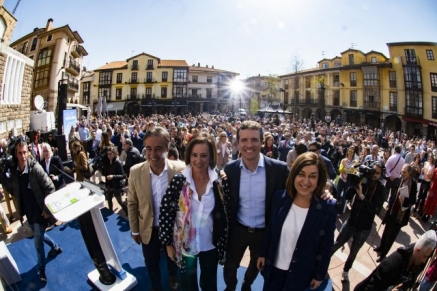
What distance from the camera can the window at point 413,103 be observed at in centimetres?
2026

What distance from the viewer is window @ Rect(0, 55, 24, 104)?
877 cm

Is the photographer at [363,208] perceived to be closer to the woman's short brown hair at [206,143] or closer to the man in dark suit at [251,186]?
the man in dark suit at [251,186]

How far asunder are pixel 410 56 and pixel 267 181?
15.8 m

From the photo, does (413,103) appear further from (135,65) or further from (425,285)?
(135,65)

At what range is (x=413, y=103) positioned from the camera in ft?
70.7

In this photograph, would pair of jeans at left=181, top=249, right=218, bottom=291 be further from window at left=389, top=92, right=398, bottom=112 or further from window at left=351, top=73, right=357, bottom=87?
window at left=351, top=73, right=357, bottom=87

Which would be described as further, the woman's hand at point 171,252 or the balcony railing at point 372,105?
the balcony railing at point 372,105

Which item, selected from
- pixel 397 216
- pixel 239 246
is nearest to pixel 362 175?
pixel 397 216

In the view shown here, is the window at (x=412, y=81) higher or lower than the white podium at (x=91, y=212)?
higher

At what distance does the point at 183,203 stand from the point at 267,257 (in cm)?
91

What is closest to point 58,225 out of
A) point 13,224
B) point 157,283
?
point 13,224

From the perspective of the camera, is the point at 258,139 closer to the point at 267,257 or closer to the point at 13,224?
the point at 267,257

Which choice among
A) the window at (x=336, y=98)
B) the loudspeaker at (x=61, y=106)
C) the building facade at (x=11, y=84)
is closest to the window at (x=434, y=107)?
the window at (x=336, y=98)

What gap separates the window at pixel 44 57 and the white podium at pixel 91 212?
24080mm
